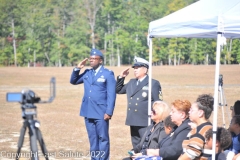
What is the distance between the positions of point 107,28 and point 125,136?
63.9m

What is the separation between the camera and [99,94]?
6266 millimetres

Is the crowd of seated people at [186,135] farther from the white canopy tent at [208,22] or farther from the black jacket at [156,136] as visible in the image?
the white canopy tent at [208,22]

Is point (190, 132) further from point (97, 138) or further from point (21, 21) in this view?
point (21, 21)

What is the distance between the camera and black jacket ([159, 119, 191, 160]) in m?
4.68

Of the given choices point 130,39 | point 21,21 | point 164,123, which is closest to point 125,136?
point 164,123

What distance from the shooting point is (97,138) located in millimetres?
6258

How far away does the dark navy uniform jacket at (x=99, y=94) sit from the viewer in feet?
20.3

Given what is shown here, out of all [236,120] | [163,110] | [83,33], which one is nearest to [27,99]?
[163,110]

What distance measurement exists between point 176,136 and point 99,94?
176cm

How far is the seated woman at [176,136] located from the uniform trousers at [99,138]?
1327mm

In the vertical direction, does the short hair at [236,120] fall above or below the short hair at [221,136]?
above

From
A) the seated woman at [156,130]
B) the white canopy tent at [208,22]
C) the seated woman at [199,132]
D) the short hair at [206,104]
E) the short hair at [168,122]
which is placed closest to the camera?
the seated woman at [199,132]

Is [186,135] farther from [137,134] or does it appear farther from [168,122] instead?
[137,134]

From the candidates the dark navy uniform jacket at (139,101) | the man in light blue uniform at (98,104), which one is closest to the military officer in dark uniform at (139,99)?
the dark navy uniform jacket at (139,101)
